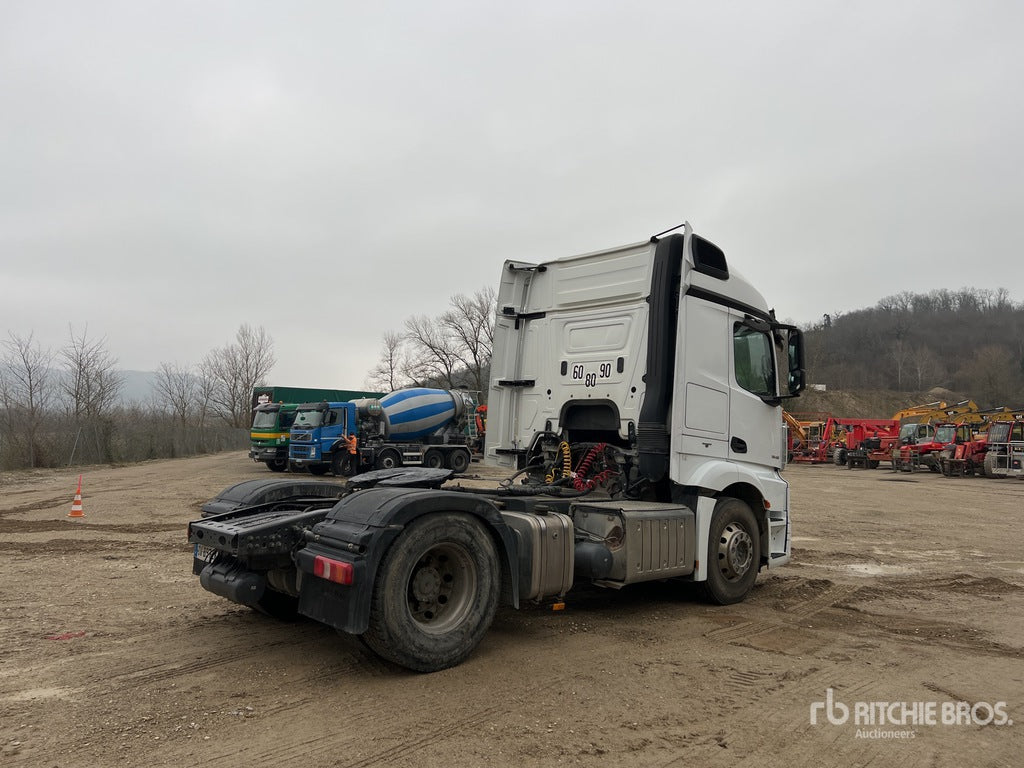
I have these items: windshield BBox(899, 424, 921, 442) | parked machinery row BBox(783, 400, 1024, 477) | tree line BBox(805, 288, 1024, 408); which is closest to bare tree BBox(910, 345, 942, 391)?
tree line BBox(805, 288, 1024, 408)

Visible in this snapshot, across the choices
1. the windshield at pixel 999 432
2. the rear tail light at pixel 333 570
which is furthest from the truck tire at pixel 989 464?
the rear tail light at pixel 333 570

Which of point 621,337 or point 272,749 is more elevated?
point 621,337

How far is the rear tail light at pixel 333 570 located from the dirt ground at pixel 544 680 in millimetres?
689

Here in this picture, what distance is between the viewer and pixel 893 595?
286 inches

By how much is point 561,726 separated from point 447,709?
65 centimetres

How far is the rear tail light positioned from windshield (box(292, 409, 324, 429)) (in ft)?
70.0

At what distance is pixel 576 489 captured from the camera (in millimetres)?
6789

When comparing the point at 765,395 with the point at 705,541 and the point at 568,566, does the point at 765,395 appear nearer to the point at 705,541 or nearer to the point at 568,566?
the point at 705,541

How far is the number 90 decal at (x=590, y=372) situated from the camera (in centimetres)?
690

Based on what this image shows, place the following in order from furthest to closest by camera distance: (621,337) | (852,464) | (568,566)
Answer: (852,464), (621,337), (568,566)

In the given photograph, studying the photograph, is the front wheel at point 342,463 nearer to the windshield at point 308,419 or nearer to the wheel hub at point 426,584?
the windshield at point 308,419

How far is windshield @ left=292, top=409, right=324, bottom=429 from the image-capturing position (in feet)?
81.4

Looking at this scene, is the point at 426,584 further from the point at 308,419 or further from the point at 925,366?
the point at 925,366

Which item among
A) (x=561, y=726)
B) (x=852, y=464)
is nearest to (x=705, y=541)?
(x=561, y=726)
